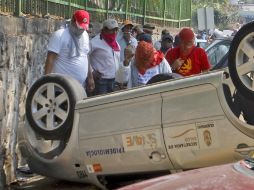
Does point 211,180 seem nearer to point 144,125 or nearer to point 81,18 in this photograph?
point 144,125

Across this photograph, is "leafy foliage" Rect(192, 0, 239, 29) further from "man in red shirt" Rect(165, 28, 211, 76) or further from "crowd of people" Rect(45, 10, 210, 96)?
"man in red shirt" Rect(165, 28, 211, 76)

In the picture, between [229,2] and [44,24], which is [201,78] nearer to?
[44,24]

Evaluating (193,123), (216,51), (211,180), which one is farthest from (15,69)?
(216,51)

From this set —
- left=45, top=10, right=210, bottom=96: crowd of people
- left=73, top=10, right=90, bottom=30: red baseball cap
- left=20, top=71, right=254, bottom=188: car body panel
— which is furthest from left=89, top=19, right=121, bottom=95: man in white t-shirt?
left=20, top=71, right=254, bottom=188: car body panel

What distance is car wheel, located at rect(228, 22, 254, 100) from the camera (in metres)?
5.55

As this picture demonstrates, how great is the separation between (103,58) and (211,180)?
552cm

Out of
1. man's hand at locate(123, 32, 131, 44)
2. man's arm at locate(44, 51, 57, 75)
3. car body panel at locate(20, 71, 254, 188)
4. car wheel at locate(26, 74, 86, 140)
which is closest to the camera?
car body panel at locate(20, 71, 254, 188)

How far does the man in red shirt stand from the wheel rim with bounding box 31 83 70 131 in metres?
2.08

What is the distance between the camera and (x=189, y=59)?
337 inches

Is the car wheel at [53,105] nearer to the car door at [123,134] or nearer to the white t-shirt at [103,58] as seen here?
the car door at [123,134]

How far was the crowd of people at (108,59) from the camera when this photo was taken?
7.80 metres

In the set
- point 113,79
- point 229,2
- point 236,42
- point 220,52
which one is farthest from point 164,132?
point 229,2

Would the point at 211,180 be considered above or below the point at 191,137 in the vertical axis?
above

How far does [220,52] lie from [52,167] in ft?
19.6
